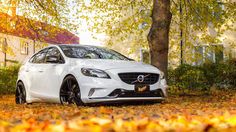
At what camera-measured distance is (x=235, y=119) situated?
14.4ft

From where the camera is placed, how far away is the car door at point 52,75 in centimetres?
984

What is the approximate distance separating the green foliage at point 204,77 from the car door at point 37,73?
25.1ft

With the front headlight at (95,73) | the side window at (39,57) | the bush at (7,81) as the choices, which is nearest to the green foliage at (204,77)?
the bush at (7,81)

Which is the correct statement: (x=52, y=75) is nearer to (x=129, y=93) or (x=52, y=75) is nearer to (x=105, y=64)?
(x=105, y=64)

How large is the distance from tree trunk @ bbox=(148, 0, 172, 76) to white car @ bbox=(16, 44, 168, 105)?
9.50 ft

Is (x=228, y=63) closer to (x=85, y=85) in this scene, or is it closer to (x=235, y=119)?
(x=85, y=85)

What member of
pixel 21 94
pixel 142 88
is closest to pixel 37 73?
pixel 21 94

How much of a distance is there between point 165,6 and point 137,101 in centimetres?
528

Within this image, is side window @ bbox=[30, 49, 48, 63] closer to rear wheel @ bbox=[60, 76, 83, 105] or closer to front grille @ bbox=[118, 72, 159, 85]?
rear wheel @ bbox=[60, 76, 83, 105]

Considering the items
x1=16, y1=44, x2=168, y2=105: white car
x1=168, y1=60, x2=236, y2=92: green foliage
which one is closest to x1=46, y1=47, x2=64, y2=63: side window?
x1=16, y1=44, x2=168, y2=105: white car

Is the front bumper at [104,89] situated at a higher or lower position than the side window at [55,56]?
lower

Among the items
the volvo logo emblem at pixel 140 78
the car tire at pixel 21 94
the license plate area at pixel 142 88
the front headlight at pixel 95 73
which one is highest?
the front headlight at pixel 95 73

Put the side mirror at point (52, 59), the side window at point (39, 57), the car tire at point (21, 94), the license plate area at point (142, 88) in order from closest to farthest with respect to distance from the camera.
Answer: the license plate area at point (142, 88) < the side mirror at point (52, 59) < the side window at point (39, 57) < the car tire at point (21, 94)

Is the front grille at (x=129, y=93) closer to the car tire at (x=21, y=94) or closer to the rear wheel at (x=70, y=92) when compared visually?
the rear wheel at (x=70, y=92)
